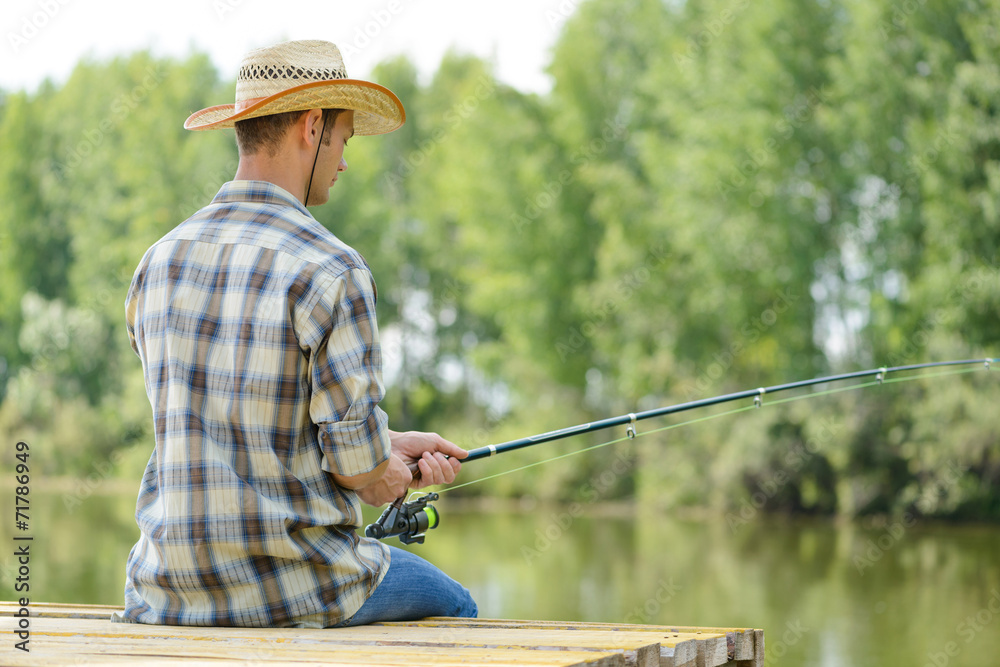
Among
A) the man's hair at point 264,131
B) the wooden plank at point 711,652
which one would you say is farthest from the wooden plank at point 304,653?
the man's hair at point 264,131

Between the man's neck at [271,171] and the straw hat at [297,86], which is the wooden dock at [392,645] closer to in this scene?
the man's neck at [271,171]

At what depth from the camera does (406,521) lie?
8.67 feet

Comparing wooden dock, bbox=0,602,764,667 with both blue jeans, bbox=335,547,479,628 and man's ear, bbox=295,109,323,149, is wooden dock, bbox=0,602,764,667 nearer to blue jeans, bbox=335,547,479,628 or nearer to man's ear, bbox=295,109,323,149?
blue jeans, bbox=335,547,479,628

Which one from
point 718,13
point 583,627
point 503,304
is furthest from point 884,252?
point 583,627

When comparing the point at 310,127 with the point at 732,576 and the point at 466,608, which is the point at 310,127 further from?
the point at 732,576

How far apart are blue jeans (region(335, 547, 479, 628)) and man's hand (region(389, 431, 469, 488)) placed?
16cm

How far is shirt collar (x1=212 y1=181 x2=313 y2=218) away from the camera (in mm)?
2061

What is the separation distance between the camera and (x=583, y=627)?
86.9 inches

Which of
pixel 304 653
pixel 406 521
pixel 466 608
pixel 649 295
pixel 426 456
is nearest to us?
pixel 304 653

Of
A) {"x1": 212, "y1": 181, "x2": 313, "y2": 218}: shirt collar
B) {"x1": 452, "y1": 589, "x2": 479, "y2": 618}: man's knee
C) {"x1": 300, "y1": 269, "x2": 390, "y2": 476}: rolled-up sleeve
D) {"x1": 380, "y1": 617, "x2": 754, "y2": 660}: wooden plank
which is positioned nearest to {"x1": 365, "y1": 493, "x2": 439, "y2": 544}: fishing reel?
{"x1": 452, "y1": 589, "x2": 479, "y2": 618}: man's knee

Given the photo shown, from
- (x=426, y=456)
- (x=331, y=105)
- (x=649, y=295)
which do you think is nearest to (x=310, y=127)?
(x=331, y=105)

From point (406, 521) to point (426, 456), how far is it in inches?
20.1

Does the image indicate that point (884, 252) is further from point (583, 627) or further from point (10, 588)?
point (583, 627)

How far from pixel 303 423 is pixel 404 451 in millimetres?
293
